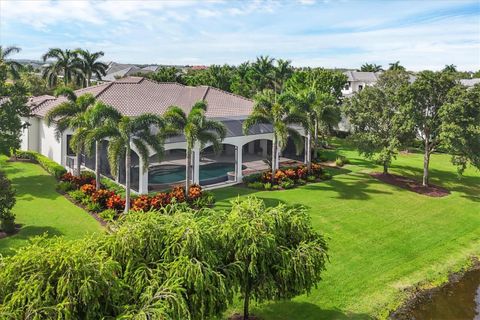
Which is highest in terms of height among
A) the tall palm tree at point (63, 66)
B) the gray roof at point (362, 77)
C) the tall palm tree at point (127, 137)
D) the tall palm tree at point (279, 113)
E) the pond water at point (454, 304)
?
the gray roof at point (362, 77)

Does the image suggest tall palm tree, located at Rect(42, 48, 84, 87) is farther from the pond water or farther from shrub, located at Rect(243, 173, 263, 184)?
the pond water

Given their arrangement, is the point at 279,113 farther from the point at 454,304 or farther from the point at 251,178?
the point at 454,304

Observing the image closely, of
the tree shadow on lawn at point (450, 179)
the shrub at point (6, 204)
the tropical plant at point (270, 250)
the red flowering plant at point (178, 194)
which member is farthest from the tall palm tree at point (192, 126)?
the tree shadow on lawn at point (450, 179)

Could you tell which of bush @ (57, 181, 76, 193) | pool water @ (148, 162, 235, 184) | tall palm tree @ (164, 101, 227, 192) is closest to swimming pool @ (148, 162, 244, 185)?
pool water @ (148, 162, 235, 184)

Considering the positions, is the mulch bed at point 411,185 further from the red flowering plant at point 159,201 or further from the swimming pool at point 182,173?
the red flowering plant at point 159,201

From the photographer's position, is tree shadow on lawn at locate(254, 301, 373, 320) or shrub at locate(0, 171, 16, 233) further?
shrub at locate(0, 171, 16, 233)
